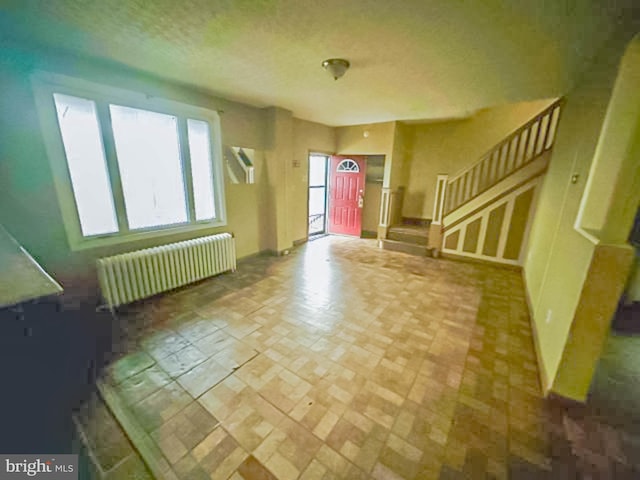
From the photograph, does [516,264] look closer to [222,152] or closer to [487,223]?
[487,223]

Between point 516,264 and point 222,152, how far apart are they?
17.1 feet

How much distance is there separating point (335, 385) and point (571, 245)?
2.18m

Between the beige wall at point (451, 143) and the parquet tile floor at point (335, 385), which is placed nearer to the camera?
the parquet tile floor at point (335, 385)

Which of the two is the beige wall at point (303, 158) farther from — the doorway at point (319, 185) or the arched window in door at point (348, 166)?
the doorway at point (319, 185)

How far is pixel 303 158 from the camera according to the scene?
16.9 feet

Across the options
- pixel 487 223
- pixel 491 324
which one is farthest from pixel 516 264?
pixel 491 324

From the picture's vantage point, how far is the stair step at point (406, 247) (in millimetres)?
4962

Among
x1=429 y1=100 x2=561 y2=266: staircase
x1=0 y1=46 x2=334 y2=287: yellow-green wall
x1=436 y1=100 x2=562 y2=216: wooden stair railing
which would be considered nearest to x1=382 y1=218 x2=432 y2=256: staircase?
x1=429 y1=100 x2=561 y2=266: staircase

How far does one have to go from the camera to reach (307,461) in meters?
1.38

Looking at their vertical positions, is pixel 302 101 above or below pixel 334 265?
above

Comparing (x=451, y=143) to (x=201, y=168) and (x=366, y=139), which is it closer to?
(x=366, y=139)

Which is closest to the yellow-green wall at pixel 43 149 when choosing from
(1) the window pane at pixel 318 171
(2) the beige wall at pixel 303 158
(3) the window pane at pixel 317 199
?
(2) the beige wall at pixel 303 158

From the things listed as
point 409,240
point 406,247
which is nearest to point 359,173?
point 409,240

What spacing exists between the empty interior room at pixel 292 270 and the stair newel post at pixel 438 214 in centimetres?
70
